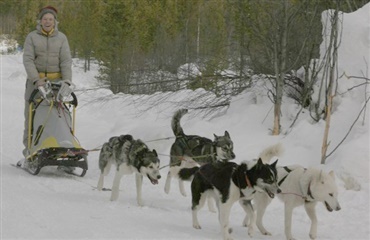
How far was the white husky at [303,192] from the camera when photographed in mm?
4137

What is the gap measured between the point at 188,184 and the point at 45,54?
8.71 ft

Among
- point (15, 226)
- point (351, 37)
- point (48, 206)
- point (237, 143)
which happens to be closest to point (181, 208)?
point (48, 206)

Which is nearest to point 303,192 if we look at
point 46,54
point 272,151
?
point 272,151

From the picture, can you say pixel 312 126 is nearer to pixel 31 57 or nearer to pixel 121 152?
pixel 121 152

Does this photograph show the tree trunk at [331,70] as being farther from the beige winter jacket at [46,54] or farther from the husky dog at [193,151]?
the beige winter jacket at [46,54]

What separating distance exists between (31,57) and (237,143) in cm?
325

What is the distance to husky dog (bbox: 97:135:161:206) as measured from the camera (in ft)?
17.3

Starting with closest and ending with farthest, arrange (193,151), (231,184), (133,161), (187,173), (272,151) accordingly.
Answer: (231,184) → (272,151) → (187,173) → (133,161) → (193,151)

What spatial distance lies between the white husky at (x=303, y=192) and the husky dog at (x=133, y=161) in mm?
1237

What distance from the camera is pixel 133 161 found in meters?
5.42

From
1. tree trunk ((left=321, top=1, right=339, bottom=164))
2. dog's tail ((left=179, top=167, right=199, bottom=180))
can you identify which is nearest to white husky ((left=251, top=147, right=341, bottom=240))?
dog's tail ((left=179, top=167, right=199, bottom=180))

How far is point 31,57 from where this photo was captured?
22.2 feet

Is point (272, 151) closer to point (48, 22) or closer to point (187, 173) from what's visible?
point (187, 173)

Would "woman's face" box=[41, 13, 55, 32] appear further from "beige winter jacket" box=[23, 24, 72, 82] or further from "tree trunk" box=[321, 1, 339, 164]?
"tree trunk" box=[321, 1, 339, 164]
